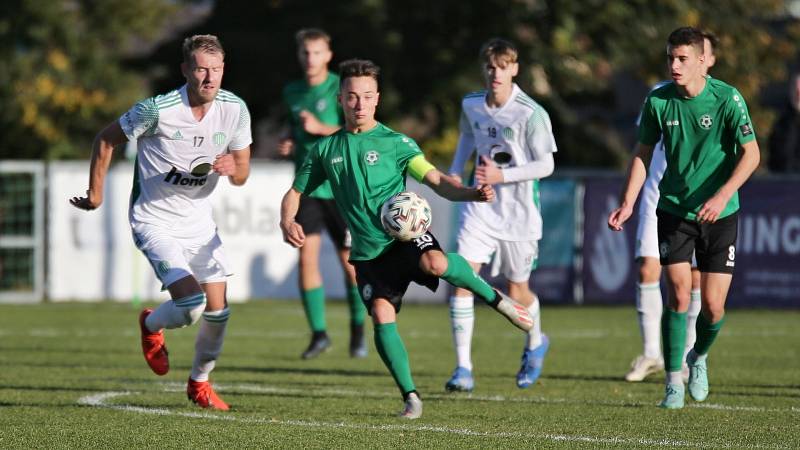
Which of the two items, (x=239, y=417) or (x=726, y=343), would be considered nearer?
(x=239, y=417)

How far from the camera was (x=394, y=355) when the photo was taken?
8117mm

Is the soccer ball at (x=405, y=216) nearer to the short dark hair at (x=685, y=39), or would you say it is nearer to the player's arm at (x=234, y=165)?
the player's arm at (x=234, y=165)

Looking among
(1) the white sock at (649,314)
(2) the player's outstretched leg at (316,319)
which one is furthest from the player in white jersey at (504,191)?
(2) the player's outstretched leg at (316,319)

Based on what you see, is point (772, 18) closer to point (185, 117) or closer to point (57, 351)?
point (57, 351)

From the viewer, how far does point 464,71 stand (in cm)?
2592

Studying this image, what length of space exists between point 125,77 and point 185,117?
104 ft

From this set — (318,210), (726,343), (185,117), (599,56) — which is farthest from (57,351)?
(599,56)

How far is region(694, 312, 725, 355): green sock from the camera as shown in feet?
28.6

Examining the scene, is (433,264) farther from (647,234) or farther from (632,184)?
(647,234)

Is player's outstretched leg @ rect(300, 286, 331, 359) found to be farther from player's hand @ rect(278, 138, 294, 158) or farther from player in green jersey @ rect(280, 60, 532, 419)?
player in green jersey @ rect(280, 60, 532, 419)

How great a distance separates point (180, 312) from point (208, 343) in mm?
449

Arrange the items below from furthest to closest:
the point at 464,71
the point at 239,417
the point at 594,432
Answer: the point at 464,71, the point at 239,417, the point at 594,432

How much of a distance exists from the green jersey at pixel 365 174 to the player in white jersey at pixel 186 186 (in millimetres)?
607

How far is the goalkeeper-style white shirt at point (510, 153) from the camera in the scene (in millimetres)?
9953
